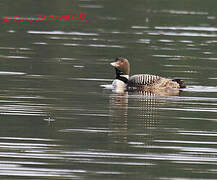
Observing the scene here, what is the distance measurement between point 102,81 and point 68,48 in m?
5.90

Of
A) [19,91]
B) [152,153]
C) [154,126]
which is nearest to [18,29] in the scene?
[19,91]

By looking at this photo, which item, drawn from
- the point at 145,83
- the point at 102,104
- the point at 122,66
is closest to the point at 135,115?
the point at 102,104

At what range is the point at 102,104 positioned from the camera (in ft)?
60.0

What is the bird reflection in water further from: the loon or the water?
the loon

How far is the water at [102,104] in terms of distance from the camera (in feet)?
41.1

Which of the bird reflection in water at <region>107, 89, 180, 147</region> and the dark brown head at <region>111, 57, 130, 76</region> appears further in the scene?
the dark brown head at <region>111, 57, 130, 76</region>

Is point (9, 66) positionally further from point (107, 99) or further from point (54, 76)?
point (107, 99)

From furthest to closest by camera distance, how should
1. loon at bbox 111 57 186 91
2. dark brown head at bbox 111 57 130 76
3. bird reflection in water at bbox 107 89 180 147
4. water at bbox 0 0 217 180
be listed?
1. dark brown head at bbox 111 57 130 76
2. loon at bbox 111 57 186 91
3. bird reflection in water at bbox 107 89 180 147
4. water at bbox 0 0 217 180

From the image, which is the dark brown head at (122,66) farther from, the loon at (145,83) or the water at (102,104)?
the water at (102,104)

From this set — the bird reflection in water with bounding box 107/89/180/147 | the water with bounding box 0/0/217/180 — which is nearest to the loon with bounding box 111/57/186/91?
the bird reflection in water with bounding box 107/89/180/147

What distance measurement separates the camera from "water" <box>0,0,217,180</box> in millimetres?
12539

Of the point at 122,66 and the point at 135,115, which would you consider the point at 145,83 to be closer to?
the point at 122,66

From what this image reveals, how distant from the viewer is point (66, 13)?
39.5 metres

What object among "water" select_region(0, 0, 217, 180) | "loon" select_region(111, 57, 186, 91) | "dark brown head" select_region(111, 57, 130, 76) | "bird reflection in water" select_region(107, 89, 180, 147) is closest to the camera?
"water" select_region(0, 0, 217, 180)
